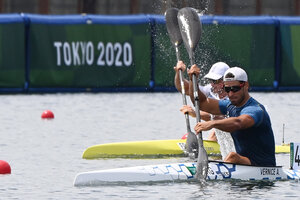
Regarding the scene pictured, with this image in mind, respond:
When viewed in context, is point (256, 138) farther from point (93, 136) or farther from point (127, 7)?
point (127, 7)

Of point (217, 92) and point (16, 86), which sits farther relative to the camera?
point (16, 86)

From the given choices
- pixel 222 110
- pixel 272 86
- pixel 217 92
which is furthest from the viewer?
pixel 272 86

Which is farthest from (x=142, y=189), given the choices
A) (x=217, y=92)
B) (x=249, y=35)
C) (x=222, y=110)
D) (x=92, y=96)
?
(x=249, y=35)

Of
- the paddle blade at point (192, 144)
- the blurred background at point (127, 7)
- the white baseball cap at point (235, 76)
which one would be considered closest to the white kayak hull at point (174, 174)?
the white baseball cap at point (235, 76)

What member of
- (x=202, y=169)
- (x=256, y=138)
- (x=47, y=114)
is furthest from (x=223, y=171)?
Answer: (x=47, y=114)

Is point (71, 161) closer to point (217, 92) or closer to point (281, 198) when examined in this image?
point (217, 92)

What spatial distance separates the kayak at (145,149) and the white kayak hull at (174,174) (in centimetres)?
308

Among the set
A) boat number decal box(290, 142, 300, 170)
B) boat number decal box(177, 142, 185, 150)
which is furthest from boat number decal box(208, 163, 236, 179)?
boat number decal box(177, 142, 185, 150)

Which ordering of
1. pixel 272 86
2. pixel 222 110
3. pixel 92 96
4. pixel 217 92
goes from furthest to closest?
pixel 272 86
pixel 92 96
pixel 217 92
pixel 222 110

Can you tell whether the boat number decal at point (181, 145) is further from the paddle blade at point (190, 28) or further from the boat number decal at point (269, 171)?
the boat number decal at point (269, 171)

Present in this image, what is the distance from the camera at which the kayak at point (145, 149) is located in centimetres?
1622

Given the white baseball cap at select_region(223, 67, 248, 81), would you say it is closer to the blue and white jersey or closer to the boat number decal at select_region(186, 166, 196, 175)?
the blue and white jersey

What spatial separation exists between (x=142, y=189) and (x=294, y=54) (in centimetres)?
1745

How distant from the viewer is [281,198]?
1213 cm
